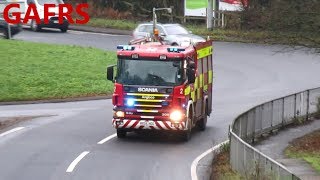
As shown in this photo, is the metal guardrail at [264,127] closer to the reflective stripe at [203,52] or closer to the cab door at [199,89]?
the cab door at [199,89]

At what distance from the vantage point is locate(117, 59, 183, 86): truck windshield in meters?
21.8

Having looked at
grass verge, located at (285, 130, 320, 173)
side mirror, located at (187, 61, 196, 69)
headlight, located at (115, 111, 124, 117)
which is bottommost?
grass verge, located at (285, 130, 320, 173)

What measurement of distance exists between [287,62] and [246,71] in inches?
179

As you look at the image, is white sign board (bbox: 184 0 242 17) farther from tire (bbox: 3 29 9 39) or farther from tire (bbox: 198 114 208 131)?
tire (bbox: 198 114 208 131)

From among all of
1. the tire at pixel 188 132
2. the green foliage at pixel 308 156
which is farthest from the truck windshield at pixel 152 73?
the green foliage at pixel 308 156

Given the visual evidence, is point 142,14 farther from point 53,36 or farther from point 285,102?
point 285,102

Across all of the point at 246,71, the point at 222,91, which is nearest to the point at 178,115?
the point at 222,91

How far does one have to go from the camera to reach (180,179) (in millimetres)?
17297

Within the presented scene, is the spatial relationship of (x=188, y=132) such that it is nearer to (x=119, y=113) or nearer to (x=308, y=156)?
(x=119, y=113)

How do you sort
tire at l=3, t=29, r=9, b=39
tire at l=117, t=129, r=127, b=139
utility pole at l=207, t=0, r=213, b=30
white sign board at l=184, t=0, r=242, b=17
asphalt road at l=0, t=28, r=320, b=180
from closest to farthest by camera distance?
asphalt road at l=0, t=28, r=320, b=180 < tire at l=117, t=129, r=127, b=139 < tire at l=3, t=29, r=9, b=39 < utility pole at l=207, t=0, r=213, b=30 < white sign board at l=184, t=0, r=242, b=17

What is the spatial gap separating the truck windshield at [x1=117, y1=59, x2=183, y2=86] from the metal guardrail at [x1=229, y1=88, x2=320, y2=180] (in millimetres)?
2439

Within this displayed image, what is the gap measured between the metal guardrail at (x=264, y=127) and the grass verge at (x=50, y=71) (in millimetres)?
10586

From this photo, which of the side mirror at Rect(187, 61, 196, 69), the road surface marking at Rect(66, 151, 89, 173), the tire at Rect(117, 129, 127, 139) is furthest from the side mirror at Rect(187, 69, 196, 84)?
the road surface marking at Rect(66, 151, 89, 173)

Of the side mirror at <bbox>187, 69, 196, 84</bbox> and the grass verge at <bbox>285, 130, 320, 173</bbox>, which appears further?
the side mirror at <bbox>187, 69, 196, 84</bbox>
